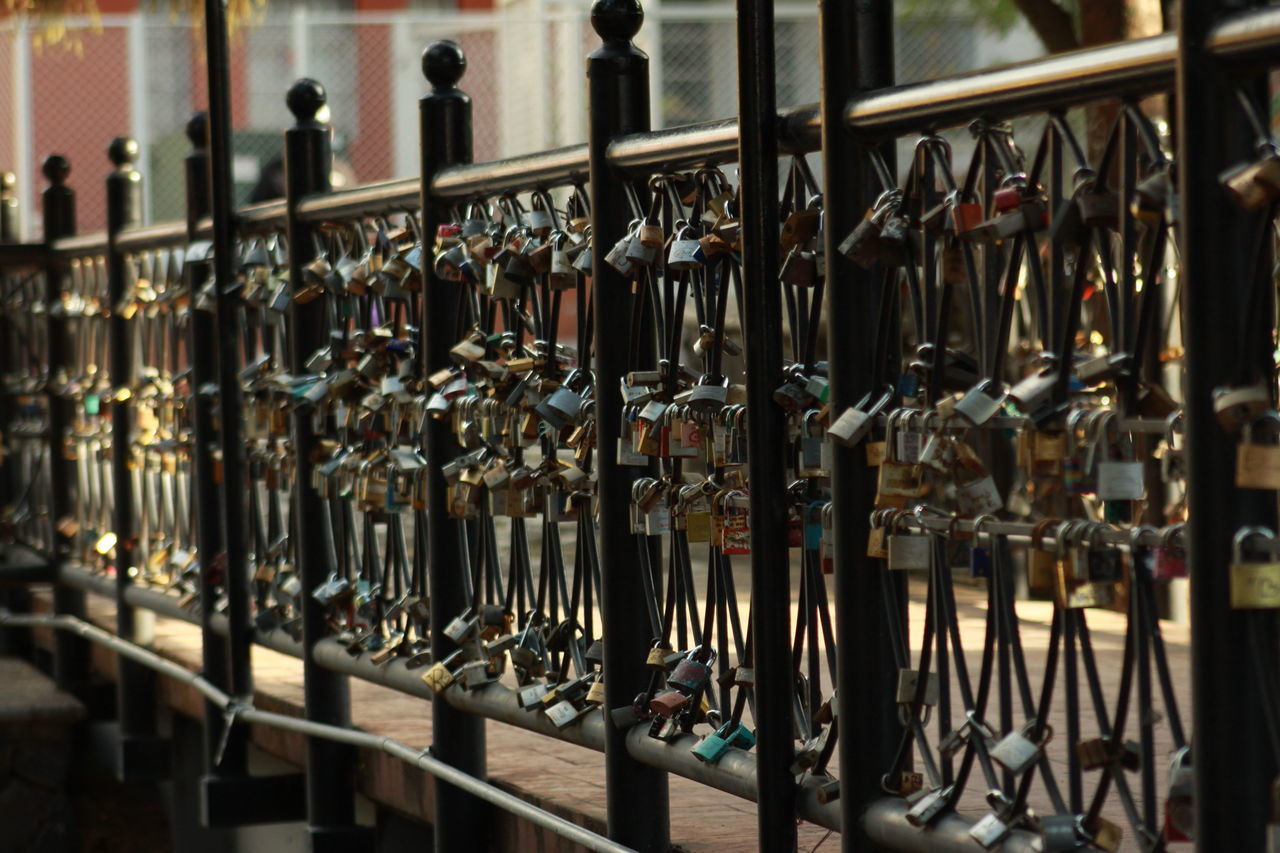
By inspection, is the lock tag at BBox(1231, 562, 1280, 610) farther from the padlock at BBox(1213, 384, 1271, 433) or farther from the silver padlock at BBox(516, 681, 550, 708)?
the silver padlock at BBox(516, 681, 550, 708)

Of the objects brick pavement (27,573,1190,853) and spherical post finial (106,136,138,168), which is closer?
brick pavement (27,573,1190,853)

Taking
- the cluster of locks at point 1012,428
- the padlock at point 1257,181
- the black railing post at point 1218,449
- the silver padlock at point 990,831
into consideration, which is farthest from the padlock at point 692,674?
the padlock at point 1257,181

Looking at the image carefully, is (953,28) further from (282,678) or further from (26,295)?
(282,678)

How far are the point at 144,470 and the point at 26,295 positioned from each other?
4.56 feet

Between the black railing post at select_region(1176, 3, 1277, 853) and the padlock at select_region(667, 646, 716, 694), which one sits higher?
the black railing post at select_region(1176, 3, 1277, 853)

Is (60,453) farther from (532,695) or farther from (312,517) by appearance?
(532,695)

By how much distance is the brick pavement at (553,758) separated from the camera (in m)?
3.33

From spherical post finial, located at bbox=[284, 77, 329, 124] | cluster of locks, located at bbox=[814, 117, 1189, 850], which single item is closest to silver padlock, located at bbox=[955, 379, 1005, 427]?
cluster of locks, located at bbox=[814, 117, 1189, 850]

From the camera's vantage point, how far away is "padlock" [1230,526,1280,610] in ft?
6.08

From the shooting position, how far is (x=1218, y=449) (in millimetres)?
1888

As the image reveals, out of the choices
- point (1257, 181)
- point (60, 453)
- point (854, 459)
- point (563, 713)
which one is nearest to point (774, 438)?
point (854, 459)

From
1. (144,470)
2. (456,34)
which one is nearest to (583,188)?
(144,470)

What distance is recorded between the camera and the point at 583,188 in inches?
127

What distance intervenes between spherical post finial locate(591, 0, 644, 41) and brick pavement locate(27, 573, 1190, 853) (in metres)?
1.25
